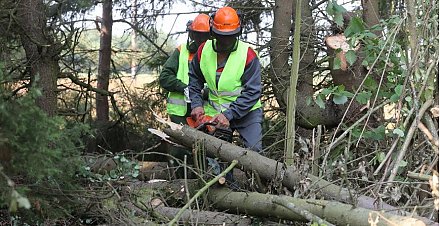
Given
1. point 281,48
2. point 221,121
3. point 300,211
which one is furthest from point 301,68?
point 300,211

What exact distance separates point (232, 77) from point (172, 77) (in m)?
0.93

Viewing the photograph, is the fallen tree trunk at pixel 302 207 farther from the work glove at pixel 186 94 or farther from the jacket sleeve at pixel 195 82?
the work glove at pixel 186 94

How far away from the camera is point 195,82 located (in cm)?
583

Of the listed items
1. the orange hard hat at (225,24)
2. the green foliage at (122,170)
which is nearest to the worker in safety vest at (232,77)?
the orange hard hat at (225,24)

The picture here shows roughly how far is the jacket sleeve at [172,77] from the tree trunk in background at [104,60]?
315 centimetres

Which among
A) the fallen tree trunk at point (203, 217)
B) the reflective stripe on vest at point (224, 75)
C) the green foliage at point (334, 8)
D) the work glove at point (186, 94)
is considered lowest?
the fallen tree trunk at point (203, 217)

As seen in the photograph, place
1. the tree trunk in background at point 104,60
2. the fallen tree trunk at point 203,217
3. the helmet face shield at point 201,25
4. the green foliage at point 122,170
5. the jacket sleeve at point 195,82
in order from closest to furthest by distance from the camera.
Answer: the fallen tree trunk at point 203,217
the green foliage at point 122,170
the jacket sleeve at point 195,82
the helmet face shield at point 201,25
the tree trunk in background at point 104,60

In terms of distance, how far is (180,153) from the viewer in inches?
250

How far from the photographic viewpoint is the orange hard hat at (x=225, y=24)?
5.52 metres

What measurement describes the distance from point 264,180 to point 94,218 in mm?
1292

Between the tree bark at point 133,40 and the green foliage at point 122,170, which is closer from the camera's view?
the green foliage at point 122,170

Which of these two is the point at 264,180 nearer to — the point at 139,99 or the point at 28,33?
the point at 28,33

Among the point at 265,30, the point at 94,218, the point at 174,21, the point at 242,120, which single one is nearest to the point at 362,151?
the point at 242,120

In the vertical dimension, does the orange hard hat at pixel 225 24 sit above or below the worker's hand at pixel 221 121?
above
